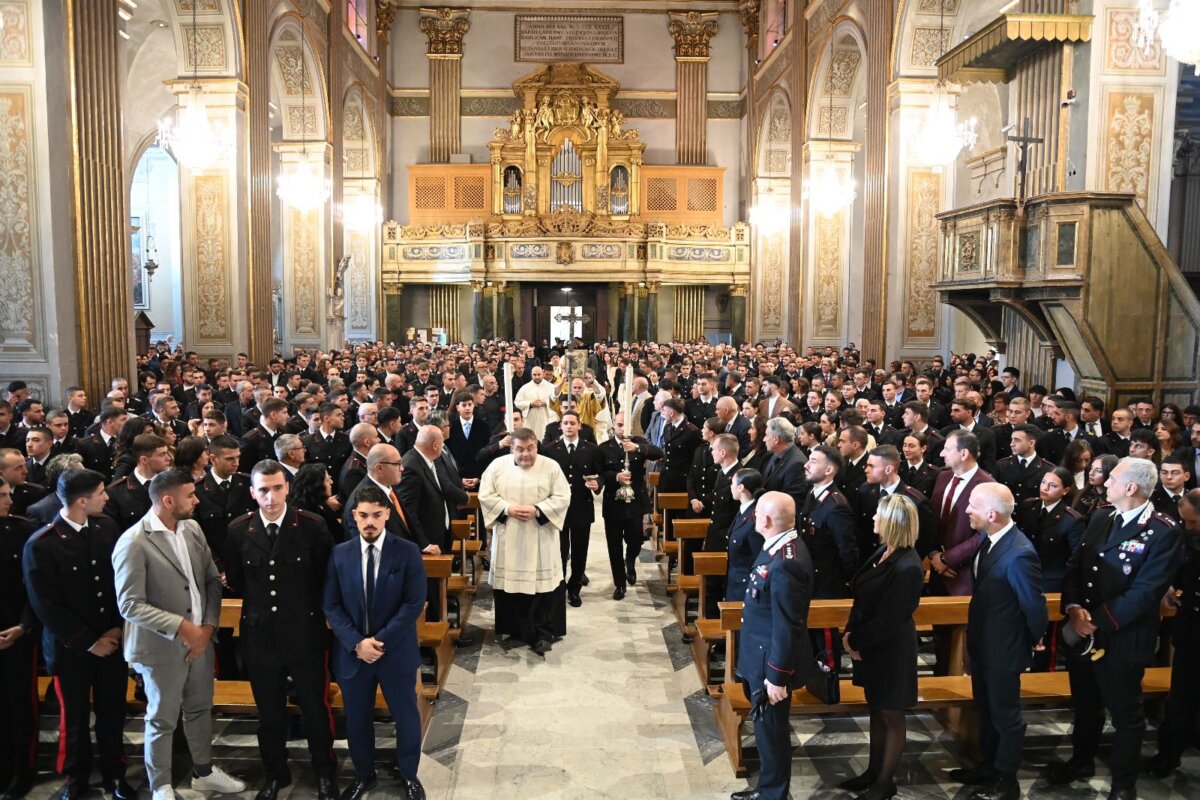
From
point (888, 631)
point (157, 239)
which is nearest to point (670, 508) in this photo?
point (888, 631)

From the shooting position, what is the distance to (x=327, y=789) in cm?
487

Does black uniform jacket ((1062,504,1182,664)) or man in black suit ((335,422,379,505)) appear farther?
man in black suit ((335,422,379,505))

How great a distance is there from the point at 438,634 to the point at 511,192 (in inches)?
963

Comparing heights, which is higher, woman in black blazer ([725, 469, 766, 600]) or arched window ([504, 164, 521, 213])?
arched window ([504, 164, 521, 213])

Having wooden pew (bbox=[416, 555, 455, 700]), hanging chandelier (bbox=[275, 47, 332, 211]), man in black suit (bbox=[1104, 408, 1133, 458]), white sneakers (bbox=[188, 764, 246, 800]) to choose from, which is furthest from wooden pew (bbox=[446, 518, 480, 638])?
hanging chandelier (bbox=[275, 47, 332, 211])

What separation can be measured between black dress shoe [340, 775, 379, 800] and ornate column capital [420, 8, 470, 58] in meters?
29.5

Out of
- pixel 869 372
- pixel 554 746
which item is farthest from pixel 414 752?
pixel 869 372

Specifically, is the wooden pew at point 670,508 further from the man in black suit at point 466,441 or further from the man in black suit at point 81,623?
the man in black suit at point 81,623

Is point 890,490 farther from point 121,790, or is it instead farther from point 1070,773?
point 121,790

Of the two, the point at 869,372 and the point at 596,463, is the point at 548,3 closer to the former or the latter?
the point at 869,372

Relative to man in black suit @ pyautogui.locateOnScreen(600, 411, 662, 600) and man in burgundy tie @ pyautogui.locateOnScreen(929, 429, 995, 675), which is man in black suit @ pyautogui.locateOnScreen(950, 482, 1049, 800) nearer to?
man in burgundy tie @ pyautogui.locateOnScreen(929, 429, 995, 675)

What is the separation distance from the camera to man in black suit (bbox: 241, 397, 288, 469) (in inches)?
319

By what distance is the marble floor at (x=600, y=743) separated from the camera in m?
5.06

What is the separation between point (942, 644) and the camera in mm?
6074
